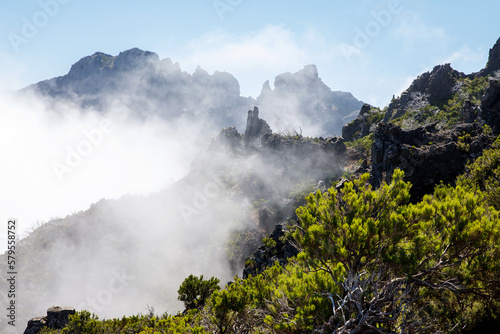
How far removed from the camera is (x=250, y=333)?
12.7 m

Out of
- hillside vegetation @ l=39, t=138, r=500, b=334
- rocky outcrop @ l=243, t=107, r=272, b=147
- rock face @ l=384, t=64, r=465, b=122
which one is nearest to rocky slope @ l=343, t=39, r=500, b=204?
rock face @ l=384, t=64, r=465, b=122

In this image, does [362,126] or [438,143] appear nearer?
[438,143]

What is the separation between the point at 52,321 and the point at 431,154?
44783 mm

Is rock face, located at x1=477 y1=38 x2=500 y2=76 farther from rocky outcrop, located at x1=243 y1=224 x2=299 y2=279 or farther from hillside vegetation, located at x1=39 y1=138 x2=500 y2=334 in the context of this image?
hillside vegetation, located at x1=39 y1=138 x2=500 y2=334

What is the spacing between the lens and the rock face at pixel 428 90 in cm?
6906

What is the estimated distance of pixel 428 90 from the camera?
240 feet

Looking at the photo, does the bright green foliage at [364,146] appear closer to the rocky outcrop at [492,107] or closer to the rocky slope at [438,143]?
the rocky slope at [438,143]

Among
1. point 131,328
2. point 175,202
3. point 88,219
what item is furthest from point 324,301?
point 88,219

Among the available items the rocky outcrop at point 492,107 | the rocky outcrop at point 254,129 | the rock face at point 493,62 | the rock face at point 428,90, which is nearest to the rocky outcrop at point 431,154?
the rocky outcrop at point 492,107

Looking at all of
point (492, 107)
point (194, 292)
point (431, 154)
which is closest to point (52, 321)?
point (194, 292)

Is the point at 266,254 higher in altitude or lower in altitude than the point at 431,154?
lower

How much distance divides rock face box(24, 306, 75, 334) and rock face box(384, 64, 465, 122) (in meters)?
81.4

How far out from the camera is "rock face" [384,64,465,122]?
69.1 meters

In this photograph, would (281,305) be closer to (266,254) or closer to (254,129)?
(266,254)
